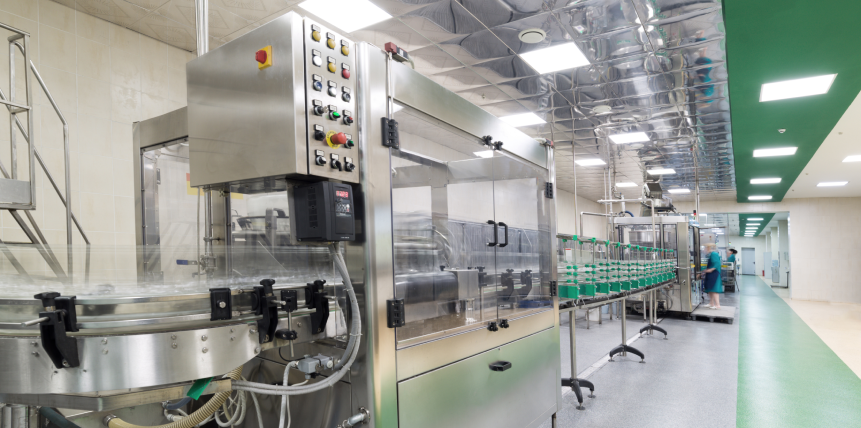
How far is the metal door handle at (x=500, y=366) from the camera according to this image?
2.35 meters

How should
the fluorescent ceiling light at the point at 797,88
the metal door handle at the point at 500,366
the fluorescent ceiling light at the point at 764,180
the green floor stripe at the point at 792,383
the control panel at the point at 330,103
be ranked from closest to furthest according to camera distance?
the control panel at the point at 330,103 → the metal door handle at the point at 500,366 → the green floor stripe at the point at 792,383 → the fluorescent ceiling light at the point at 797,88 → the fluorescent ceiling light at the point at 764,180

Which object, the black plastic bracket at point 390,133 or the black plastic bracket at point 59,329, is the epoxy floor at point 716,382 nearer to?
the black plastic bracket at point 390,133

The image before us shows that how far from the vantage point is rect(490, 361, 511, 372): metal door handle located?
7.70 ft

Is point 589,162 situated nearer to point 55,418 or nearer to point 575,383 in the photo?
point 575,383

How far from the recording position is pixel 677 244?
28.3 feet

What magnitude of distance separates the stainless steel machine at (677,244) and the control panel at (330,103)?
26.0ft

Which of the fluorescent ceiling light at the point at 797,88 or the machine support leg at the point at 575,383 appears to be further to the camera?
the fluorescent ceiling light at the point at 797,88

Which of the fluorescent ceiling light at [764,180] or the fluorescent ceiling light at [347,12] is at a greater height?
the fluorescent ceiling light at [347,12]

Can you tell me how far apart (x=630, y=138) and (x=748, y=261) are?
91.1 ft

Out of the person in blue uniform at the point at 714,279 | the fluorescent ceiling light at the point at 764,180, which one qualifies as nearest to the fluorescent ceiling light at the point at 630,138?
the person in blue uniform at the point at 714,279

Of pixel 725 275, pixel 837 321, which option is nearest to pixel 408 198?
pixel 837 321

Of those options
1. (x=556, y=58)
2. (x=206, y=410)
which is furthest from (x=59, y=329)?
(x=556, y=58)

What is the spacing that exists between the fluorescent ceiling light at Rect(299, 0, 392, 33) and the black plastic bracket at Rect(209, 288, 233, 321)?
305 cm

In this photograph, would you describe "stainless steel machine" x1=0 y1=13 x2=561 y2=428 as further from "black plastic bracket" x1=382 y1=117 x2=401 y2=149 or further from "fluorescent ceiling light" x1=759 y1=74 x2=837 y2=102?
"fluorescent ceiling light" x1=759 y1=74 x2=837 y2=102
